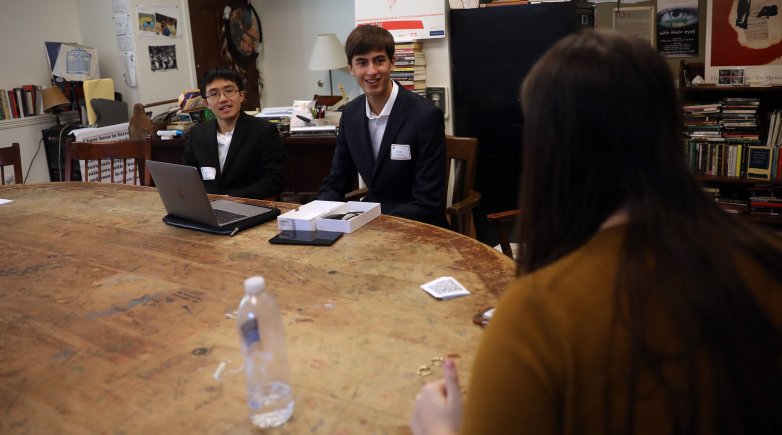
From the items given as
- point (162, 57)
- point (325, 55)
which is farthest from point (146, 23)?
point (325, 55)

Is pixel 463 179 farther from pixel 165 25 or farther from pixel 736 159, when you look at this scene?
pixel 165 25

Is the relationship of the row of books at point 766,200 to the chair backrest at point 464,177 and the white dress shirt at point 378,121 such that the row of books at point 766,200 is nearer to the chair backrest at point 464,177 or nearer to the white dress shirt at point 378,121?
the chair backrest at point 464,177

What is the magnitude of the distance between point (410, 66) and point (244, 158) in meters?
1.39

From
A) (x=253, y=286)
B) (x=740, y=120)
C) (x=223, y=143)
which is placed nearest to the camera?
(x=253, y=286)

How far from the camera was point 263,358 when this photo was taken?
1177 mm

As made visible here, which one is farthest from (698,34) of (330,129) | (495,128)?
(330,129)

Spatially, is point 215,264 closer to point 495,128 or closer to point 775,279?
point 775,279

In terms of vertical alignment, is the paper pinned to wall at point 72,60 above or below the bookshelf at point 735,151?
above

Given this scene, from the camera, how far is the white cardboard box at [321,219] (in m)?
2.10

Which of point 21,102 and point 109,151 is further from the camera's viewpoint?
point 21,102

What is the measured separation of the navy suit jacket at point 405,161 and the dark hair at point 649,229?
1.84m

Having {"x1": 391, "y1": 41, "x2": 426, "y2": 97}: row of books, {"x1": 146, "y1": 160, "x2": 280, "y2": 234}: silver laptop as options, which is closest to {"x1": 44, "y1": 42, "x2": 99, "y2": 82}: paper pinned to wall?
{"x1": 391, "y1": 41, "x2": 426, "y2": 97}: row of books

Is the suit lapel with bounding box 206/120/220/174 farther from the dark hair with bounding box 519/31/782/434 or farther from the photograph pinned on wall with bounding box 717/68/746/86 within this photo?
the photograph pinned on wall with bounding box 717/68/746/86

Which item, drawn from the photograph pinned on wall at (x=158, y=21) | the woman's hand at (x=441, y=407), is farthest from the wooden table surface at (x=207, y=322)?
the photograph pinned on wall at (x=158, y=21)
